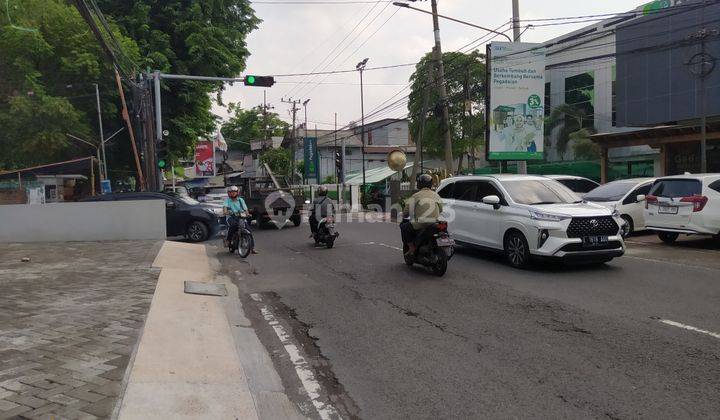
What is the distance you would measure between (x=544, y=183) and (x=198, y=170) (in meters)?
35.7

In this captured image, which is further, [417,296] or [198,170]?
[198,170]

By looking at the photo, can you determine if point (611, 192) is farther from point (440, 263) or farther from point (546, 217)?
point (440, 263)

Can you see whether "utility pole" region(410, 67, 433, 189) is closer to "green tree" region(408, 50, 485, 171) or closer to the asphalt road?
"green tree" region(408, 50, 485, 171)

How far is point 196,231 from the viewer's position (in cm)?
1645

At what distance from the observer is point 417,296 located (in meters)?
7.68

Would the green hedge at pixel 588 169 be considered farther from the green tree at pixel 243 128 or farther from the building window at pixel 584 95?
the green tree at pixel 243 128

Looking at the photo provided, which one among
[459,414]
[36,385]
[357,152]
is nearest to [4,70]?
[36,385]

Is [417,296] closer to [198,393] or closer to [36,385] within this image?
[198,393]

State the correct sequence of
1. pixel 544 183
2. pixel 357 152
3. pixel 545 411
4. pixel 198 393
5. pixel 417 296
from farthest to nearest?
pixel 357 152
pixel 544 183
pixel 417 296
pixel 198 393
pixel 545 411

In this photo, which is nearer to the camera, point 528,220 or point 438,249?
point 438,249

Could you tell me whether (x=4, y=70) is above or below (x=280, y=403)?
above

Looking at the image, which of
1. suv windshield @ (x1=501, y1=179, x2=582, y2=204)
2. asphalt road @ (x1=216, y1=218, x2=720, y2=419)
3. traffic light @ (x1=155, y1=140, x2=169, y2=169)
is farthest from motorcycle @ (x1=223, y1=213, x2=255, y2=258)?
traffic light @ (x1=155, y1=140, x2=169, y2=169)

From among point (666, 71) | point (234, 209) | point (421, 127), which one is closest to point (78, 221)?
point (234, 209)

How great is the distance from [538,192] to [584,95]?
42340 mm
